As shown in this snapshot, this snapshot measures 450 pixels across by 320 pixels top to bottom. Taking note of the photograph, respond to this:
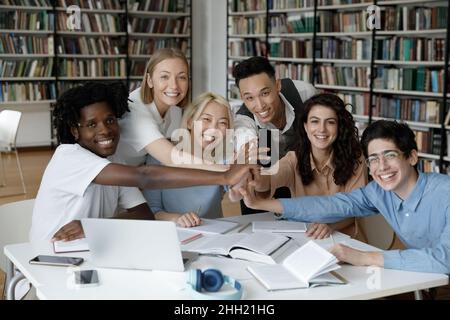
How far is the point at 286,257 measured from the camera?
2.01 meters

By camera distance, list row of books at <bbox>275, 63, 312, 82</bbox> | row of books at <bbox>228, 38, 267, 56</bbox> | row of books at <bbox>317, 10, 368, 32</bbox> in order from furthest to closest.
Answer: row of books at <bbox>228, 38, 267, 56</bbox> < row of books at <bbox>275, 63, 312, 82</bbox> < row of books at <bbox>317, 10, 368, 32</bbox>

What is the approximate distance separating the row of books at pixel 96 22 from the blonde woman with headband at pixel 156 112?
5441mm

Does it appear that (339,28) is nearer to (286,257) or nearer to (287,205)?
(287,205)

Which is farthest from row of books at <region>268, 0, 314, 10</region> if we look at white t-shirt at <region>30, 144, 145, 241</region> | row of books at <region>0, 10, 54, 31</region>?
white t-shirt at <region>30, 144, 145, 241</region>

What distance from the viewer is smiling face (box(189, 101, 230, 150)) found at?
107 inches

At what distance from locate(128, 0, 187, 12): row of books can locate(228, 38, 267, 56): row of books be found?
884 mm

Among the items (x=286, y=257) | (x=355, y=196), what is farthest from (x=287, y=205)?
(x=286, y=257)

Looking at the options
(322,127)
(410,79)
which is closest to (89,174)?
(322,127)

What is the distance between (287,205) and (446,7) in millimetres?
3863

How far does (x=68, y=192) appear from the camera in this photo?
2289 mm

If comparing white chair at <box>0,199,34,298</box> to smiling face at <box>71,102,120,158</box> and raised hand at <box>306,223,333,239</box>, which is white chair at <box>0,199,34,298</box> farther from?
raised hand at <box>306,223,333,239</box>

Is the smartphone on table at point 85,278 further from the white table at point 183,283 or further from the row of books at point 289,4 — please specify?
the row of books at point 289,4

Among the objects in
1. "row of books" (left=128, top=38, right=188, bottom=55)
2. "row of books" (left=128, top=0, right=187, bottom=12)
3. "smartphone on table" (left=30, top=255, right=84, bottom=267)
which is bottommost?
"smartphone on table" (left=30, top=255, right=84, bottom=267)
